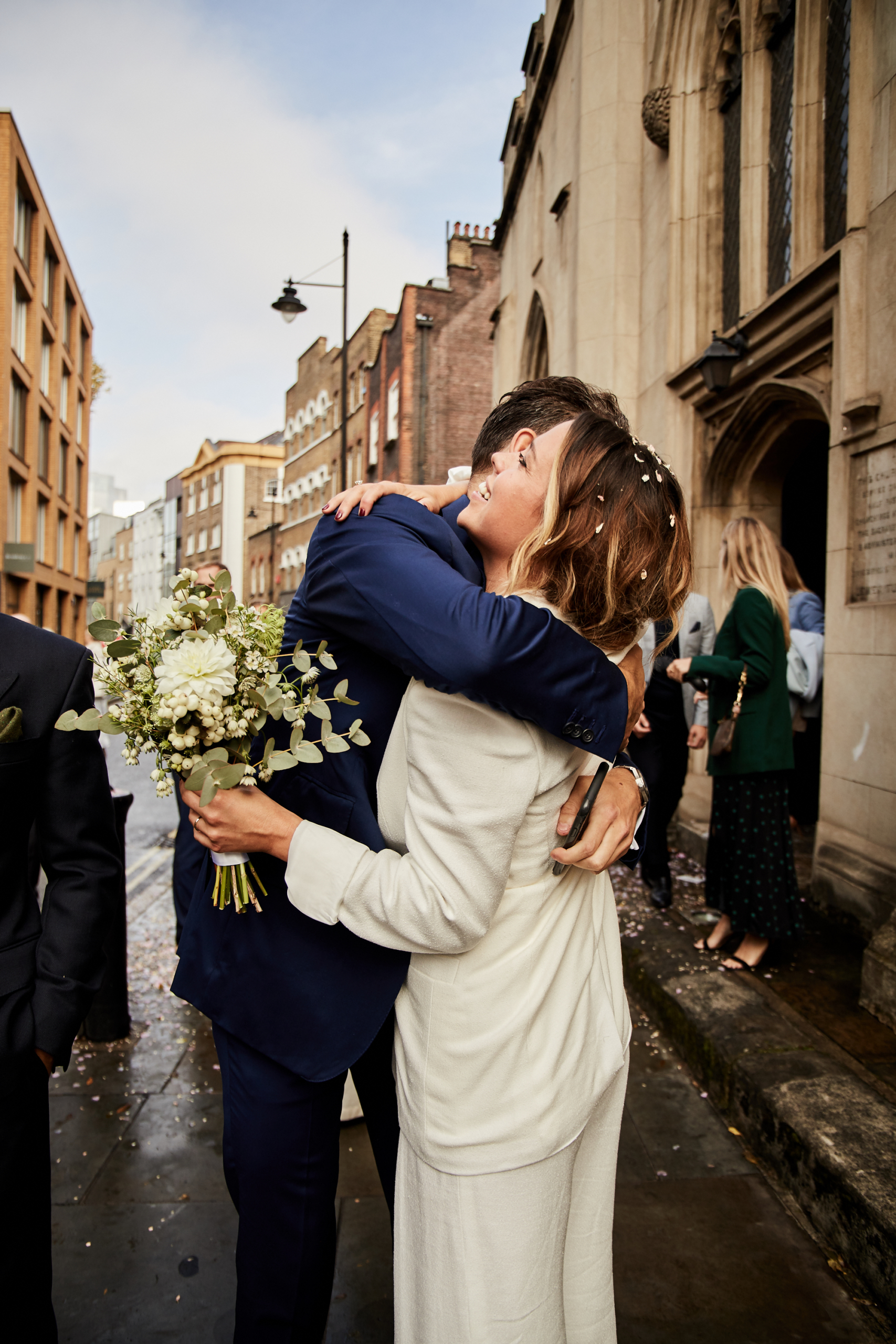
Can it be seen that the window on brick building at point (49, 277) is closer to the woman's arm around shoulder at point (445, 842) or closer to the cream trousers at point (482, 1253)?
the woman's arm around shoulder at point (445, 842)

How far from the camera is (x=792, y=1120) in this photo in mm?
2861

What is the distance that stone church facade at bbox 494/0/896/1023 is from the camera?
488 centimetres

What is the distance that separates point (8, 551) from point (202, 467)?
43.5 m

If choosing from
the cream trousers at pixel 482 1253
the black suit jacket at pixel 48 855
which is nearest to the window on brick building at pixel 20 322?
the black suit jacket at pixel 48 855

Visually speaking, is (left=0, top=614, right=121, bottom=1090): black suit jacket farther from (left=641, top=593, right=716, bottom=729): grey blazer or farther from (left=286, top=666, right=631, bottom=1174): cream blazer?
(left=641, top=593, right=716, bottom=729): grey blazer

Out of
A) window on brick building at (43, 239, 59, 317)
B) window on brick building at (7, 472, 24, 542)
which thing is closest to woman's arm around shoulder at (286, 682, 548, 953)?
window on brick building at (7, 472, 24, 542)

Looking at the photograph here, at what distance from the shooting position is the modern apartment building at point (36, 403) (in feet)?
90.1

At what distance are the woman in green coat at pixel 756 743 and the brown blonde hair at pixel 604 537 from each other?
318 cm

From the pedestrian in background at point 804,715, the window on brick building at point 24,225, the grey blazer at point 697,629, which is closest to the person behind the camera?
the grey blazer at point 697,629

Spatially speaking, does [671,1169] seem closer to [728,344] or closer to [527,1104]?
[527,1104]

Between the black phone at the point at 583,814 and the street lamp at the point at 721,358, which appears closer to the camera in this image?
the black phone at the point at 583,814

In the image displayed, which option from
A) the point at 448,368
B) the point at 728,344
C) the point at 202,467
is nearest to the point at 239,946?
the point at 728,344

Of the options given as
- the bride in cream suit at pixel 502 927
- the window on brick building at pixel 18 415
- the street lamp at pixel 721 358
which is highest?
the window on brick building at pixel 18 415

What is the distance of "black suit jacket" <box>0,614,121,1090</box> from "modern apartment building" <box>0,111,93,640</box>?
23477mm
